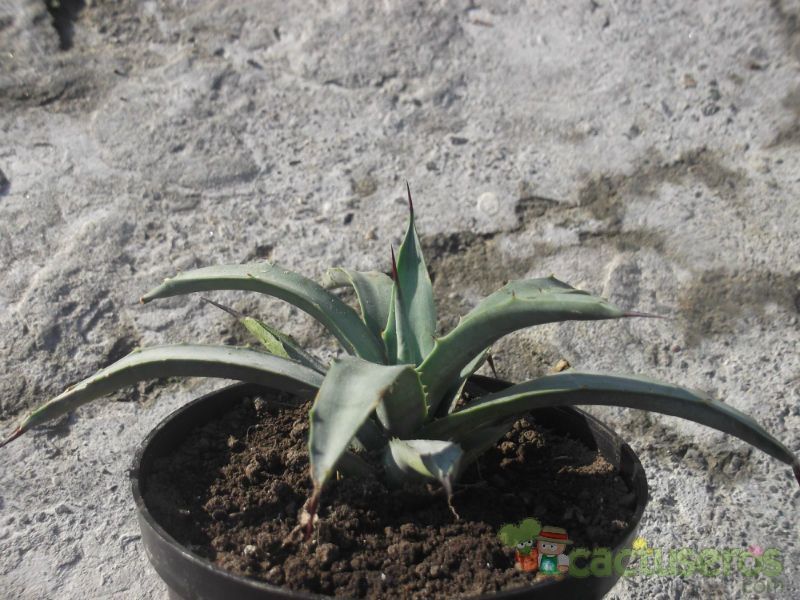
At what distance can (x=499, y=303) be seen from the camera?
3.23 feet

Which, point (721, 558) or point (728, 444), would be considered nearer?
point (721, 558)

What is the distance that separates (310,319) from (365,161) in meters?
0.63

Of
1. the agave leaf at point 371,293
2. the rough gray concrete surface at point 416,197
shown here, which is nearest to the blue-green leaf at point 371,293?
the agave leaf at point 371,293

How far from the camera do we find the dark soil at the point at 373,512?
3.41 feet

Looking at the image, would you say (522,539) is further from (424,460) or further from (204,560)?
(204,560)

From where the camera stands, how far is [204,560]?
3.25ft

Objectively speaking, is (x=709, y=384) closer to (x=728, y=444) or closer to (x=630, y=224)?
(x=728, y=444)

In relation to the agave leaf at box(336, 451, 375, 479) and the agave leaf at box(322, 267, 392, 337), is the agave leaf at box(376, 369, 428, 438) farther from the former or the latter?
the agave leaf at box(322, 267, 392, 337)

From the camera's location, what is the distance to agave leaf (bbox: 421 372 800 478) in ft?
3.21

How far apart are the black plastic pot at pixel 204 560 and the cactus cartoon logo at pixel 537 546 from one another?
0.05m

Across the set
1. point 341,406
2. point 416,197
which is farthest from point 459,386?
point 416,197

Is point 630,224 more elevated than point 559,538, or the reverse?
point 559,538

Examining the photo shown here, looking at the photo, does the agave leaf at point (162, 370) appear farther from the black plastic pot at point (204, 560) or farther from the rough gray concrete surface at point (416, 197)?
the rough gray concrete surface at point (416, 197)

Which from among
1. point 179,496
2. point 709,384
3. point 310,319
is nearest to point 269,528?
point 179,496
